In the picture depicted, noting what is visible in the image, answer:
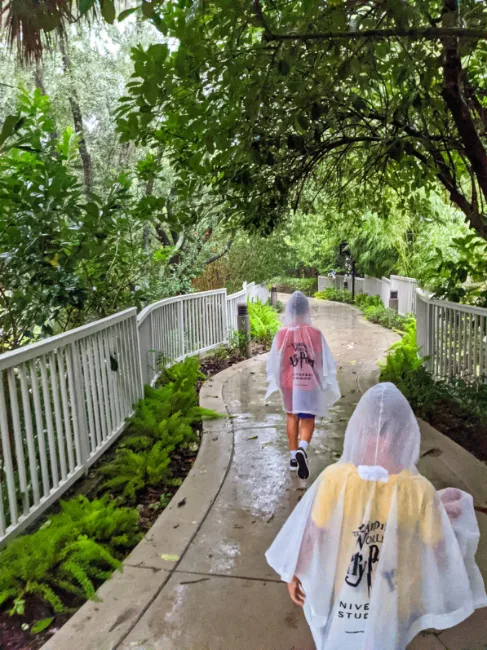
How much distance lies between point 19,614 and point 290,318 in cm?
316

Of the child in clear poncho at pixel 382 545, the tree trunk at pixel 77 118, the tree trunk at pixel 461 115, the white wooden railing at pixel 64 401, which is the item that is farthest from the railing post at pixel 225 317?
the child in clear poncho at pixel 382 545

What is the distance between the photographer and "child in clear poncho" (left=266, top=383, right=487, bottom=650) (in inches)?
79.4

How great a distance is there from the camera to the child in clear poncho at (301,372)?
16.0 feet

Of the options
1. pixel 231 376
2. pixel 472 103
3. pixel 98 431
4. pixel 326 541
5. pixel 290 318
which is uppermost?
pixel 472 103

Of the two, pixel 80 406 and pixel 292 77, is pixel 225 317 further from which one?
pixel 292 77

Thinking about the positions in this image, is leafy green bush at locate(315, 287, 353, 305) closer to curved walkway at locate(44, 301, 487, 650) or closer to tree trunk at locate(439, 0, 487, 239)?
curved walkway at locate(44, 301, 487, 650)

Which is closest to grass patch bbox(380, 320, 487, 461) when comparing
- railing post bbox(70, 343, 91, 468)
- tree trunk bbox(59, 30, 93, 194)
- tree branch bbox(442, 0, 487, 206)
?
tree branch bbox(442, 0, 487, 206)

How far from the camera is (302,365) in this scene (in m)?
4.95

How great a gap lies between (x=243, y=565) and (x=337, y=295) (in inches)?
915

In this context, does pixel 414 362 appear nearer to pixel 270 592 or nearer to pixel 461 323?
pixel 461 323

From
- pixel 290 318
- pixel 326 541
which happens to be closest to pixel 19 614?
pixel 326 541

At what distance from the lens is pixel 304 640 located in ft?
8.77

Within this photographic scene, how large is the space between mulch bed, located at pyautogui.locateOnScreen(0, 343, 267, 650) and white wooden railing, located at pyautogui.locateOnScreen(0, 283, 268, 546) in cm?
14

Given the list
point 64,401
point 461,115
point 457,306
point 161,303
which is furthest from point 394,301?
point 64,401
